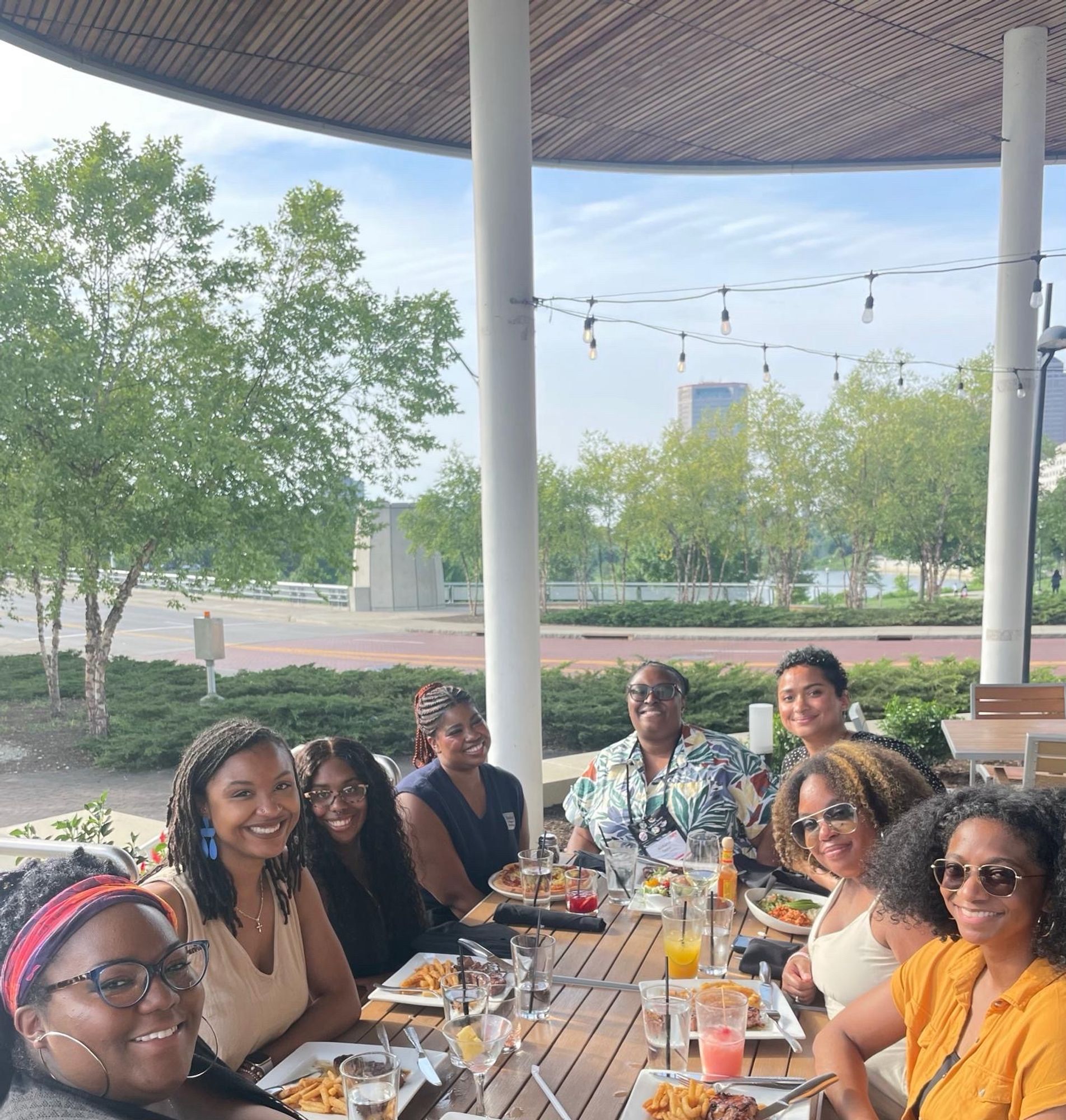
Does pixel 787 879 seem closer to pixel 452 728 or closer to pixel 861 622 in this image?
pixel 452 728

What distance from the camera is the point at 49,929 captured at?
1230mm

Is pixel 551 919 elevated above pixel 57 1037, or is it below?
below

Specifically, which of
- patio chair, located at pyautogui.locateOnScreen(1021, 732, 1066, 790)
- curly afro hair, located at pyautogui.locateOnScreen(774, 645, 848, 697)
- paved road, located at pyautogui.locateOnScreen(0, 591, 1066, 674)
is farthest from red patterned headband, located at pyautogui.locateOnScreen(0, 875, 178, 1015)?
paved road, located at pyautogui.locateOnScreen(0, 591, 1066, 674)

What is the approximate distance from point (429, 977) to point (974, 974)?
3.56ft

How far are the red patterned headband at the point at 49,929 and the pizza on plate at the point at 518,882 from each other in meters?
1.52

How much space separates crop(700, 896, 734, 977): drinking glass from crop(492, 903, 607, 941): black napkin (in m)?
0.33

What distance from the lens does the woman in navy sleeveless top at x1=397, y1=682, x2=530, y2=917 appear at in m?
2.85

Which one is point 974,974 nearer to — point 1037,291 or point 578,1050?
point 578,1050

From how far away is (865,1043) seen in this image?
1.79m

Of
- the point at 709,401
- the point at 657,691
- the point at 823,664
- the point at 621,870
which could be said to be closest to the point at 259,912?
the point at 621,870

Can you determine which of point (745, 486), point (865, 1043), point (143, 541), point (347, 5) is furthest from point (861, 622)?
point (865, 1043)

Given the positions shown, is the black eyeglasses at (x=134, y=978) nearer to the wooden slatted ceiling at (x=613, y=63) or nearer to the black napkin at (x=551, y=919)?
the black napkin at (x=551, y=919)

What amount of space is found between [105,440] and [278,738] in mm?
6724

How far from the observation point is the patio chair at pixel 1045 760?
4082mm
